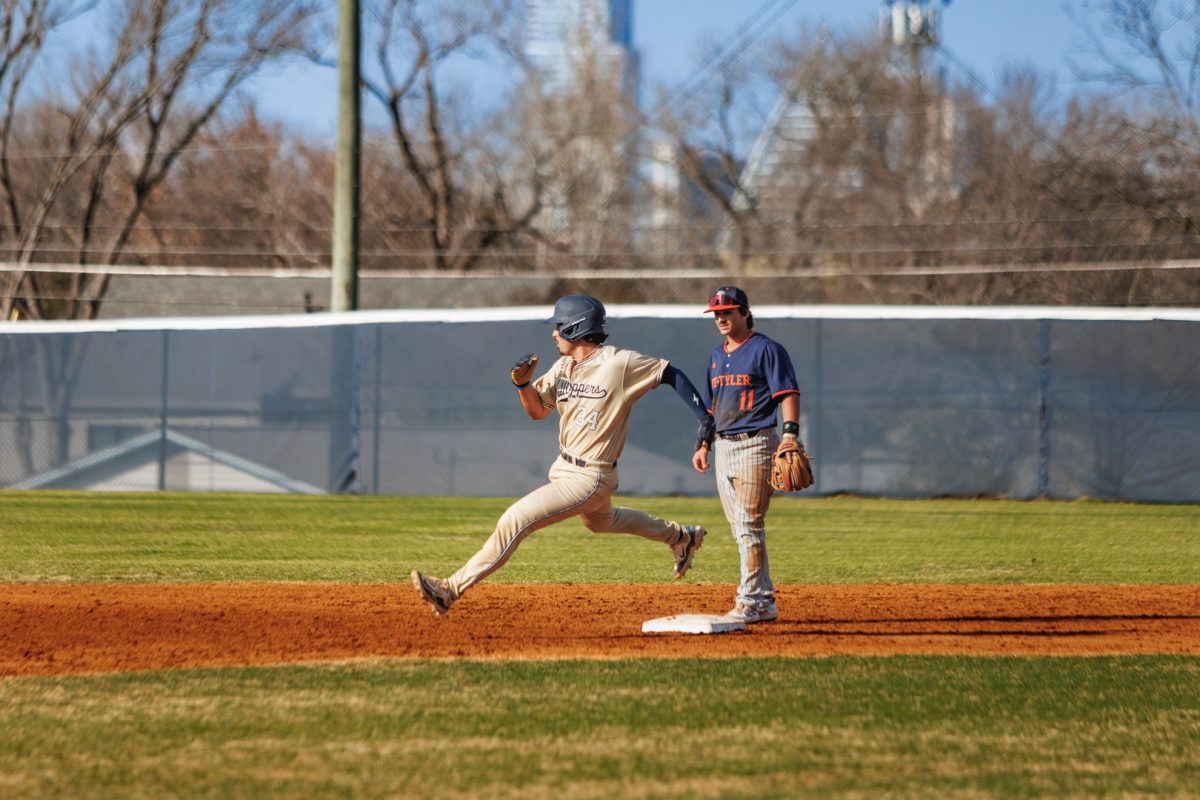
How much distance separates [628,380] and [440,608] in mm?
1369

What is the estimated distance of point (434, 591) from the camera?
6160 mm

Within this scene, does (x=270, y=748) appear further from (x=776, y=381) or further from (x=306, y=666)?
(x=776, y=381)

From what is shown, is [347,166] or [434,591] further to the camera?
[347,166]

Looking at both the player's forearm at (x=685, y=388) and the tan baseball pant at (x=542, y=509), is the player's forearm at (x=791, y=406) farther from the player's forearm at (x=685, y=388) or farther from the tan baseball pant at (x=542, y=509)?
the tan baseball pant at (x=542, y=509)

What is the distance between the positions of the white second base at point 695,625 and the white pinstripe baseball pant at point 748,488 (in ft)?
0.77

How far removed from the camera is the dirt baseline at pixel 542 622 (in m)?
6.21

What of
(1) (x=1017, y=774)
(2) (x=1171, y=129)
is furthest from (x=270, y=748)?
(2) (x=1171, y=129)

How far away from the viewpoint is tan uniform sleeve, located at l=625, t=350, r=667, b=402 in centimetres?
634

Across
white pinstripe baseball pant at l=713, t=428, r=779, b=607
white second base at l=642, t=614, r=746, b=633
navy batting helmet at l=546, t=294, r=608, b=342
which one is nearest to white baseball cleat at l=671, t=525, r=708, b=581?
white second base at l=642, t=614, r=746, b=633

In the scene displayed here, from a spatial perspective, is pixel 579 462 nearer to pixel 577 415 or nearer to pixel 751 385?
pixel 577 415

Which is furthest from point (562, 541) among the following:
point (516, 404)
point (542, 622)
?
point (542, 622)

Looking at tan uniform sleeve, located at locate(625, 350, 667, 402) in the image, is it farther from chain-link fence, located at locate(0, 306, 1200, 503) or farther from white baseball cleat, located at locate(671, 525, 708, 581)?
chain-link fence, located at locate(0, 306, 1200, 503)

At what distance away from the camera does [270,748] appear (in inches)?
170

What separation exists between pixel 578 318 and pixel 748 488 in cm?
116
